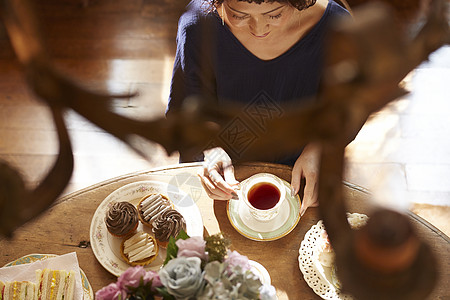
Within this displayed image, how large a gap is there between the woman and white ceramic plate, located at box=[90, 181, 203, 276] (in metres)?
0.10

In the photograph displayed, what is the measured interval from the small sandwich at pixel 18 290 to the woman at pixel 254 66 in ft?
1.99

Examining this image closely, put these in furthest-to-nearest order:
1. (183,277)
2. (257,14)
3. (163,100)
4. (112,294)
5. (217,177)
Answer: (163,100) → (217,177) → (257,14) → (112,294) → (183,277)

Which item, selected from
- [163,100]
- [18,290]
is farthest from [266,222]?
[163,100]

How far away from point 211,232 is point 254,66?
633 mm

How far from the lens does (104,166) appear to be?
2.78m

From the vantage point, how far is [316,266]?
1397 mm

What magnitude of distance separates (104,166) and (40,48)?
2.35m

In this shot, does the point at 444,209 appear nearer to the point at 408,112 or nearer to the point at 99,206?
the point at 408,112

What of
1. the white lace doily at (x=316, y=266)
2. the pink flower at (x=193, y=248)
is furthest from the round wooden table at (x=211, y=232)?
the pink flower at (x=193, y=248)

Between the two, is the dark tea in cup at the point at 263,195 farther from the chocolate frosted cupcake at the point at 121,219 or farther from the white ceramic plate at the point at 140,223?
the chocolate frosted cupcake at the point at 121,219

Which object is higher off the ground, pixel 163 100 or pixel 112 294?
pixel 112 294

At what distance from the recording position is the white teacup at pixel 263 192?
4.81ft

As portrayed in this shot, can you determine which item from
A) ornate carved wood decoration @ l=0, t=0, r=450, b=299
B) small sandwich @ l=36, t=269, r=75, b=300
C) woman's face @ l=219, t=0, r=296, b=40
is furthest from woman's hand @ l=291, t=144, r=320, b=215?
ornate carved wood decoration @ l=0, t=0, r=450, b=299

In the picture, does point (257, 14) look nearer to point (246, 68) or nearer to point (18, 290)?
point (246, 68)
